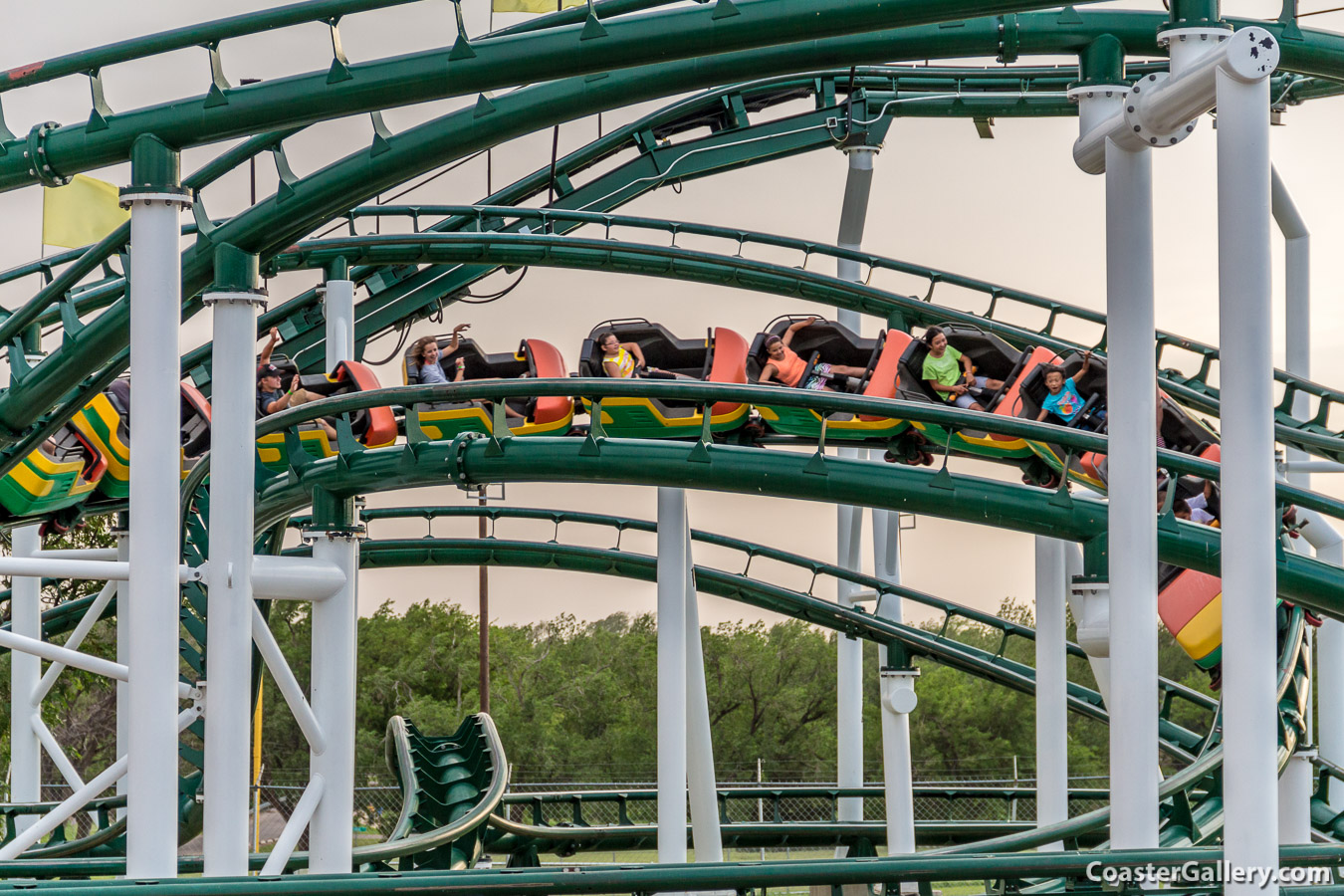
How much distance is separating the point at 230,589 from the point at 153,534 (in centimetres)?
60

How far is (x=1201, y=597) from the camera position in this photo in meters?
7.43

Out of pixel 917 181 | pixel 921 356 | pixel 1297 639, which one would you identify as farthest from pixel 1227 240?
pixel 917 181

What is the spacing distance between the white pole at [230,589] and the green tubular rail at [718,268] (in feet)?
14.0

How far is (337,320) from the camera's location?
9336mm

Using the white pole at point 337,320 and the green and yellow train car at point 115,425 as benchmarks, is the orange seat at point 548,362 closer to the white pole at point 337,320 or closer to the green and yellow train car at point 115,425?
the white pole at point 337,320

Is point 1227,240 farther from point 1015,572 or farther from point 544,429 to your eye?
point 1015,572

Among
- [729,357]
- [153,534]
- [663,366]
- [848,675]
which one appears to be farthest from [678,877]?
[848,675]

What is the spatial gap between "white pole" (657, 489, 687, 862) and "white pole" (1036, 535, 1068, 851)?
1659 millimetres

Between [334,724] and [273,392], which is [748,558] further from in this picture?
[334,724]

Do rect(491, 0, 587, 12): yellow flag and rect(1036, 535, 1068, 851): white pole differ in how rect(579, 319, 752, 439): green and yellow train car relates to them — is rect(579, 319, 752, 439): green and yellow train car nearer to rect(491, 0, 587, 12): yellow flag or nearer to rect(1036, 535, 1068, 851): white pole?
rect(1036, 535, 1068, 851): white pole

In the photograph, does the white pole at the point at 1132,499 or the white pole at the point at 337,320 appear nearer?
the white pole at the point at 1132,499

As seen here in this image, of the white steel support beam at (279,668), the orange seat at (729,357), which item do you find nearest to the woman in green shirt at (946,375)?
the orange seat at (729,357)

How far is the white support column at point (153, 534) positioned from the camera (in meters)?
4.41

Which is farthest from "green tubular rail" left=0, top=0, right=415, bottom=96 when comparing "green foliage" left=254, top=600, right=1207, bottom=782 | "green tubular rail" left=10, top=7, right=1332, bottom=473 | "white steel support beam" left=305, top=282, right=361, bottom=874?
"green foliage" left=254, top=600, right=1207, bottom=782
